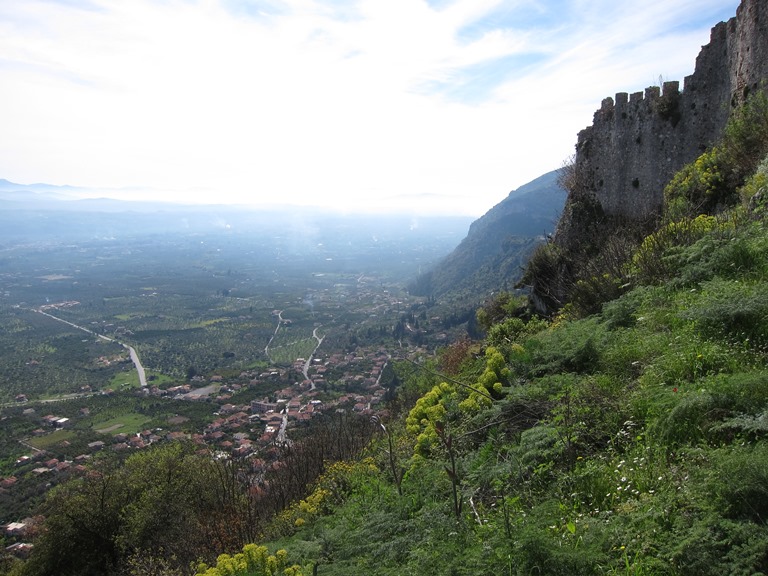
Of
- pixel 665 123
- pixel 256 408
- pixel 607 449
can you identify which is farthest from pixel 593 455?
pixel 256 408

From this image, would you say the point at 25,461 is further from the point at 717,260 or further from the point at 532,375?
the point at 717,260

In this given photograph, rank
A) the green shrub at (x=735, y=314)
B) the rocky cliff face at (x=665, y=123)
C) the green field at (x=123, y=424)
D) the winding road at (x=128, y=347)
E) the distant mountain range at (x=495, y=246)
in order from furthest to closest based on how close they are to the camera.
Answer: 1. the distant mountain range at (x=495, y=246)
2. the winding road at (x=128, y=347)
3. the green field at (x=123, y=424)
4. the rocky cliff face at (x=665, y=123)
5. the green shrub at (x=735, y=314)

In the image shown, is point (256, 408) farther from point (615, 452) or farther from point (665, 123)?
point (615, 452)

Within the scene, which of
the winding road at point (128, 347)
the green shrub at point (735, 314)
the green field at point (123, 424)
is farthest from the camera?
the winding road at point (128, 347)

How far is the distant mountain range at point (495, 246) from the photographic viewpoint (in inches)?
2719

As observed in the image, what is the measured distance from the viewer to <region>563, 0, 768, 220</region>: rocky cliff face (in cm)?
908

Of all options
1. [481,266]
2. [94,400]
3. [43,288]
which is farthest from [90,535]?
[43,288]

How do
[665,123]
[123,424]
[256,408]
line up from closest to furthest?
[665,123] < [123,424] < [256,408]

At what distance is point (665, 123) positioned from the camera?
11.8 meters

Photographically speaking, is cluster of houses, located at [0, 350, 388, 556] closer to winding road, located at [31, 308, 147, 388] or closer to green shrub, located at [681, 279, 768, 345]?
winding road, located at [31, 308, 147, 388]

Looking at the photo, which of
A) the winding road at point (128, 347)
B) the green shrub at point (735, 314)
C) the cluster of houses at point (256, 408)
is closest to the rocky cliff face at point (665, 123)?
the green shrub at point (735, 314)

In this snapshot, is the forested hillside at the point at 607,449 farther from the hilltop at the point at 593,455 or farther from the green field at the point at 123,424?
the green field at the point at 123,424

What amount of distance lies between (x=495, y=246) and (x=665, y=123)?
72448mm

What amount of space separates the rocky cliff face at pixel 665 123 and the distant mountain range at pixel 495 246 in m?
50.0
